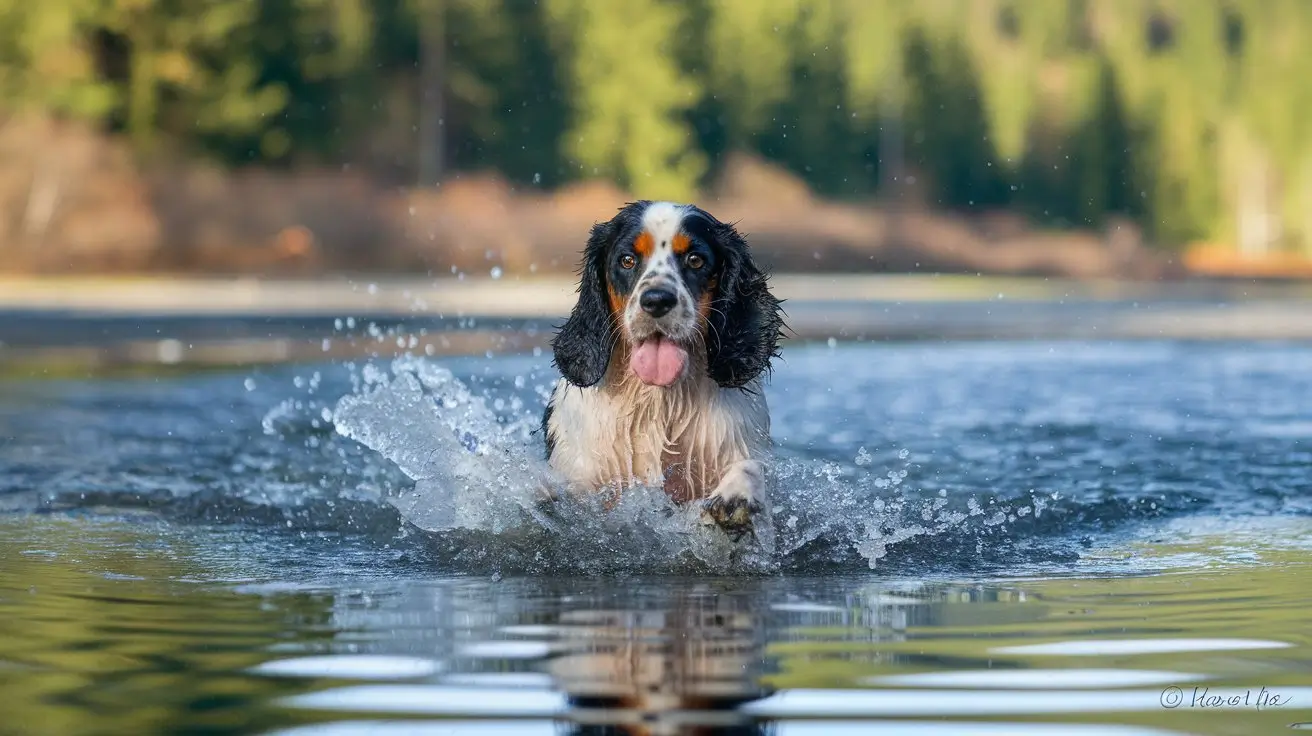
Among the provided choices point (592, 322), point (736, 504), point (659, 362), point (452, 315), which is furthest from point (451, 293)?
point (736, 504)

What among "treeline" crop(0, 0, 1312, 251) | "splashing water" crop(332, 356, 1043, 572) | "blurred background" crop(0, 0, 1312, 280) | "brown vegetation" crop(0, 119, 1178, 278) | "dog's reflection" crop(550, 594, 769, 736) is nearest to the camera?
"dog's reflection" crop(550, 594, 769, 736)

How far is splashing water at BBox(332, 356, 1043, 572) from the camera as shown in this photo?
6.67 m

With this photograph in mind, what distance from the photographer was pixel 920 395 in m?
14.3

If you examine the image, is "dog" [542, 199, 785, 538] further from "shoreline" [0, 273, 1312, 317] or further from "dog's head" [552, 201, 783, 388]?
"shoreline" [0, 273, 1312, 317]

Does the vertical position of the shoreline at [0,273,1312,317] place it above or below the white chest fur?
above

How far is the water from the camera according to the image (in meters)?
4.31

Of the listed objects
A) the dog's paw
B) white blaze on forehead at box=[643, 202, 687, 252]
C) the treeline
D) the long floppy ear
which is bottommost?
the dog's paw

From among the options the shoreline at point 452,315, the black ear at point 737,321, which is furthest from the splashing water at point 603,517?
the shoreline at point 452,315

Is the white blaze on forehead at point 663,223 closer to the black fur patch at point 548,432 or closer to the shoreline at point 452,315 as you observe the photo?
the black fur patch at point 548,432

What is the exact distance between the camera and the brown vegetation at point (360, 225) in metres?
35.8

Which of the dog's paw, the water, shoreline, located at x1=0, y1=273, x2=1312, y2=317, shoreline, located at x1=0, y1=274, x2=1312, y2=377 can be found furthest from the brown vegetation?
the dog's paw

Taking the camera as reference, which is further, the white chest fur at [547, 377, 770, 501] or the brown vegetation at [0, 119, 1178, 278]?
the brown vegetation at [0, 119, 1178, 278]

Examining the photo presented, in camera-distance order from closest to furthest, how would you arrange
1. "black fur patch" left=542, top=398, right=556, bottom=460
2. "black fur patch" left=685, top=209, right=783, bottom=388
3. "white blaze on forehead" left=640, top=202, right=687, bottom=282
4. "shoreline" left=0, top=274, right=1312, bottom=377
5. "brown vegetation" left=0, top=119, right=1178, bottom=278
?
"white blaze on forehead" left=640, top=202, right=687, bottom=282
"black fur patch" left=685, top=209, right=783, bottom=388
"black fur patch" left=542, top=398, right=556, bottom=460
"shoreline" left=0, top=274, right=1312, bottom=377
"brown vegetation" left=0, top=119, right=1178, bottom=278

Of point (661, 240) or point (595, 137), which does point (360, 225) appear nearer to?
point (595, 137)
